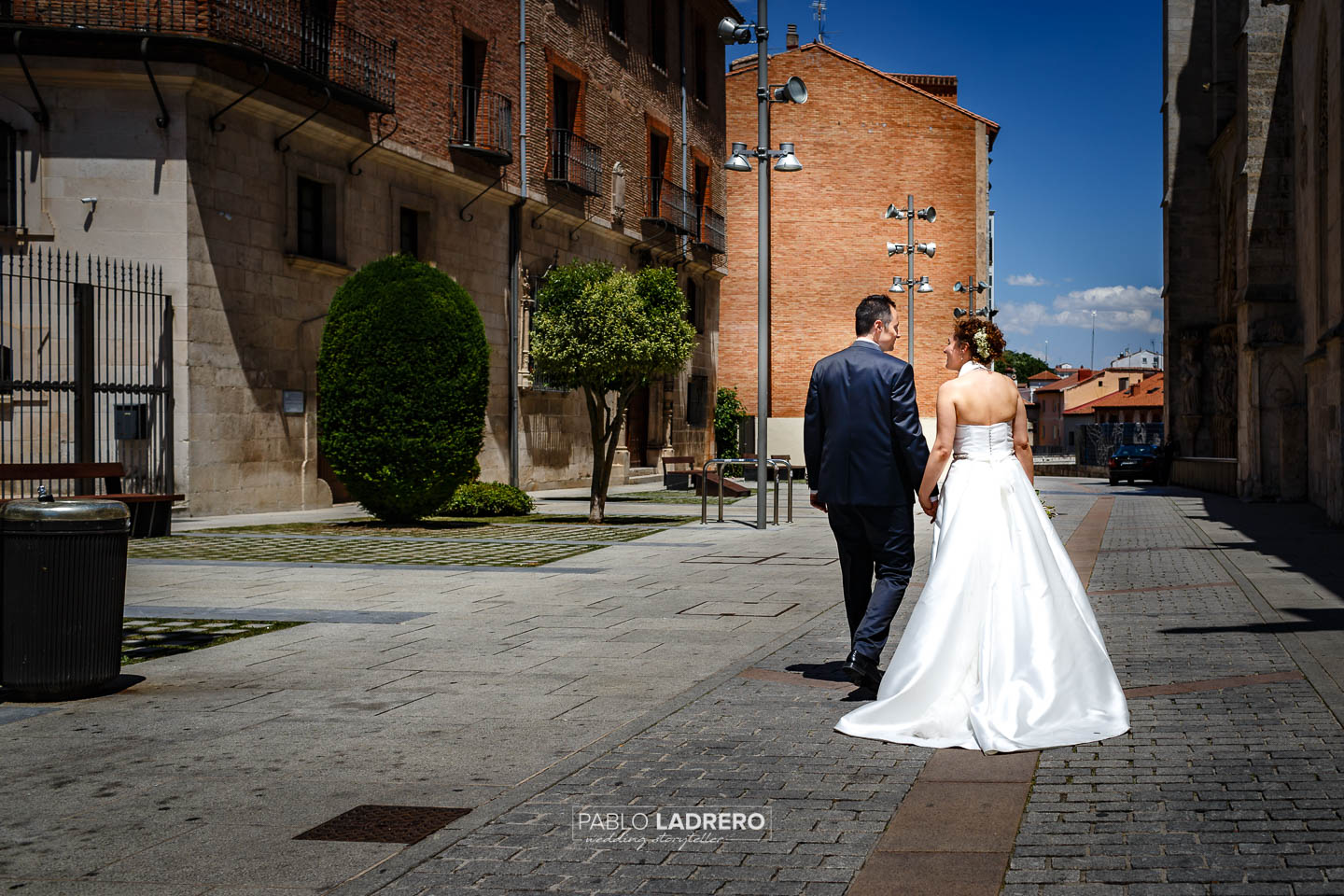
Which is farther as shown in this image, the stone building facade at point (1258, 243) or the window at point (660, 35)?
the window at point (660, 35)

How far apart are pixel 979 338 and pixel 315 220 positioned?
16.4 meters

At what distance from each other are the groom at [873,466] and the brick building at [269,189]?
39.2ft

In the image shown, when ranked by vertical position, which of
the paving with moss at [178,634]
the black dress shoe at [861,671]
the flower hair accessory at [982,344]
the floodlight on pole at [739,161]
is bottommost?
the paving with moss at [178,634]

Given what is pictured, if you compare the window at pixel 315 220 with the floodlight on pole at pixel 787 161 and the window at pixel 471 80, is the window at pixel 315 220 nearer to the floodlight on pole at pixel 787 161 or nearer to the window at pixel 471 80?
the window at pixel 471 80

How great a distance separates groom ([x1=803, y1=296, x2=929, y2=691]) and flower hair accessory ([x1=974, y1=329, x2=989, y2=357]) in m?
0.37

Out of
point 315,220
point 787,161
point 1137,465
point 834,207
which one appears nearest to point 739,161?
point 787,161

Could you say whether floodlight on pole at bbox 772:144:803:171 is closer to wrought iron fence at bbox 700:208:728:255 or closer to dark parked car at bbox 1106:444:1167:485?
wrought iron fence at bbox 700:208:728:255

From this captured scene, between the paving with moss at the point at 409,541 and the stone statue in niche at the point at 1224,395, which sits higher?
the stone statue in niche at the point at 1224,395

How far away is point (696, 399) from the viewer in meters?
37.3

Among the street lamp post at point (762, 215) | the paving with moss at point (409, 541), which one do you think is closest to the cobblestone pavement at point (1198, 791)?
the paving with moss at point (409, 541)

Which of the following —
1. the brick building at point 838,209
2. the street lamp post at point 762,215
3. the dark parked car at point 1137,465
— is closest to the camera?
the street lamp post at point 762,215

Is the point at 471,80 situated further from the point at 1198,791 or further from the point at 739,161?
the point at 1198,791

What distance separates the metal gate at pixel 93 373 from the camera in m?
16.2

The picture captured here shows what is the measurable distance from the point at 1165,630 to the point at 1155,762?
3725 mm
